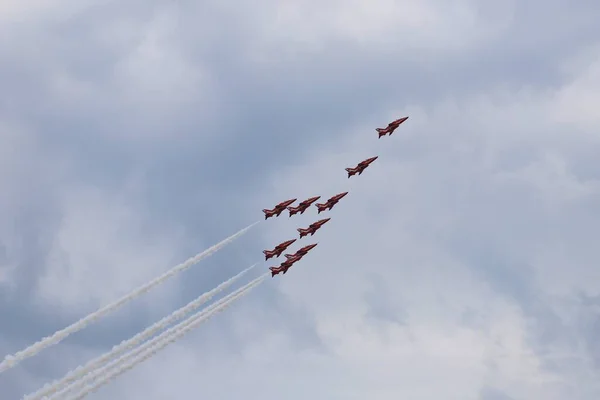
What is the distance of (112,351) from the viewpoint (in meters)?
198

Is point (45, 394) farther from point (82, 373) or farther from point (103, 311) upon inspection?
point (103, 311)

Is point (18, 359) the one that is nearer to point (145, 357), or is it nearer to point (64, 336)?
point (64, 336)

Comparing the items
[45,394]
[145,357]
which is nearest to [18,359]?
[45,394]

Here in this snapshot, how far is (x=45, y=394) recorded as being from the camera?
7510 inches

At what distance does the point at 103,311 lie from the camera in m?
200

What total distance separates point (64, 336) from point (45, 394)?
1238cm

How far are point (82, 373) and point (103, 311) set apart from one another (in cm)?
1363

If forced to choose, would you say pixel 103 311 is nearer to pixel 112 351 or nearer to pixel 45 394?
pixel 112 351

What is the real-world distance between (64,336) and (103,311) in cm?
962

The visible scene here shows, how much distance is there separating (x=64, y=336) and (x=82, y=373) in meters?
8.59

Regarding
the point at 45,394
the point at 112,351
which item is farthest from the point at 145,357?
the point at 45,394

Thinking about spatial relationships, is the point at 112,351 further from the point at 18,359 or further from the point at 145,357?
the point at 18,359

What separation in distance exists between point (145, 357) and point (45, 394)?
71.4 ft

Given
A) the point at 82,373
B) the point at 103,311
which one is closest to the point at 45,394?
the point at 82,373
